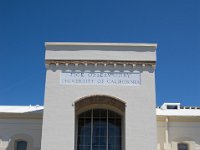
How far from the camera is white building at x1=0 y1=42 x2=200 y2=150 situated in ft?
82.0

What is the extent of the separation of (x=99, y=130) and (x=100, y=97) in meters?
2.31

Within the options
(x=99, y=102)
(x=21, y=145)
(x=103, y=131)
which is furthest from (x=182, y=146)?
(x=21, y=145)

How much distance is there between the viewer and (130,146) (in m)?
24.8

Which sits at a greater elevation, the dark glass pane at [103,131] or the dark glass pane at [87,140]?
the dark glass pane at [103,131]

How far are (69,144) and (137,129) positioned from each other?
4.25m

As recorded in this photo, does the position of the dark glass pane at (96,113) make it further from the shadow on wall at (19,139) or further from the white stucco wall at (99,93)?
the shadow on wall at (19,139)

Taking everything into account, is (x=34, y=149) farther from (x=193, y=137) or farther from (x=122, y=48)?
(x=193, y=137)

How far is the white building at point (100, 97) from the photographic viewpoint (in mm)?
24980

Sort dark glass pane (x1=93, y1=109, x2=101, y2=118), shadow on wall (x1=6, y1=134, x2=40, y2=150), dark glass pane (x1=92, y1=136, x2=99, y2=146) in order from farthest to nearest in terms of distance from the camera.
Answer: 1. shadow on wall (x1=6, y1=134, x2=40, y2=150)
2. dark glass pane (x1=93, y1=109, x2=101, y2=118)
3. dark glass pane (x1=92, y1=136, x2=99, y2=146)

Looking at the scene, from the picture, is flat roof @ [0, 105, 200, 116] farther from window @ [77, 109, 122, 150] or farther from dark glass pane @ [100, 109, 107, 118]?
dark glass pane @ [100, 109, 107, 118]

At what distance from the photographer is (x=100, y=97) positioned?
25812 millimetres

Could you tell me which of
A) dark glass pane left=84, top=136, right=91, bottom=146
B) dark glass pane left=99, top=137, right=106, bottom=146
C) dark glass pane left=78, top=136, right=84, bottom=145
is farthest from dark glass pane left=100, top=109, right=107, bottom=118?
dark glass pane left=78, top=136, right=84, bottom=145

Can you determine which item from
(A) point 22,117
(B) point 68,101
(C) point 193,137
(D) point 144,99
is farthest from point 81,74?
(C) point 193,137

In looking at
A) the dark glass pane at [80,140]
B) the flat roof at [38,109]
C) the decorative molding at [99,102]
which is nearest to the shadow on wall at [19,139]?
the flat roof at [38,109]
